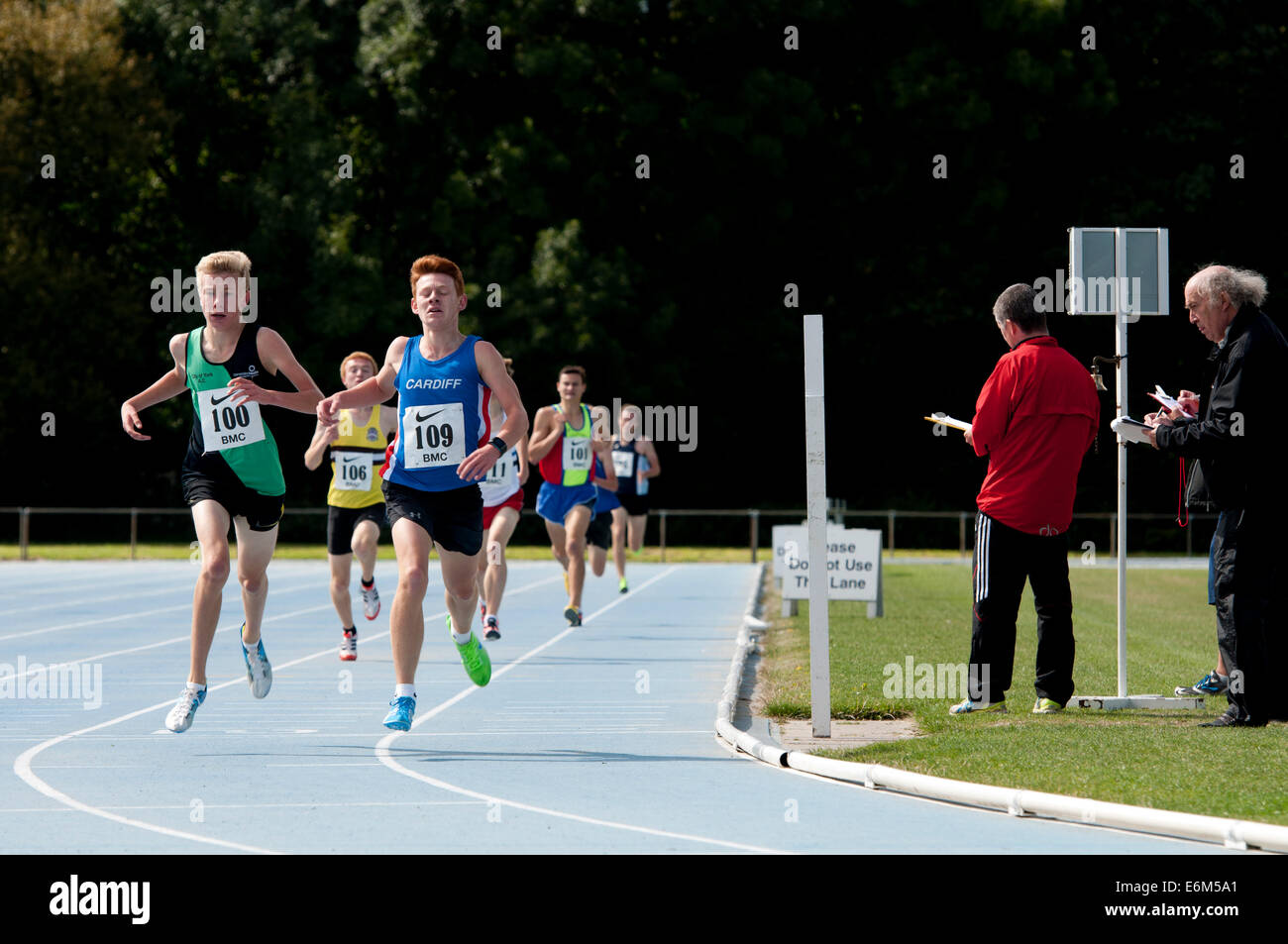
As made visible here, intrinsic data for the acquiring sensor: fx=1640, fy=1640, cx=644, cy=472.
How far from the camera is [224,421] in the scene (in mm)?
8375

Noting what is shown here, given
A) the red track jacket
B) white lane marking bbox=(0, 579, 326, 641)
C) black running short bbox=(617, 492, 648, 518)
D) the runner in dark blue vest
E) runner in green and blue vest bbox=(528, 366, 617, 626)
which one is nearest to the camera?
the runner in dark blue vest

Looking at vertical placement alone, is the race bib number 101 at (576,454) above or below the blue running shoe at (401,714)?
above

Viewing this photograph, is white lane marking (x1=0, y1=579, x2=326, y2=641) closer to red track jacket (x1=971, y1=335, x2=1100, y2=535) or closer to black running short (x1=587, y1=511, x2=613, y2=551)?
black running short (x1=587, y1=511, x2=613, y2=551)

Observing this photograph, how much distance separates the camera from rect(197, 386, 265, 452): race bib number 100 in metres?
8.34

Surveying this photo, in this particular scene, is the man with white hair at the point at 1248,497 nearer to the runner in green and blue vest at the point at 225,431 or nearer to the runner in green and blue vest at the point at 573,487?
the runner in green and blue vest at the point at 225,431

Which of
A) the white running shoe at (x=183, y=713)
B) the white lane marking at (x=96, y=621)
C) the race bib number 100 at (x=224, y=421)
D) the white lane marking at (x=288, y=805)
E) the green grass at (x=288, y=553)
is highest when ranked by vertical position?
the race bib number 100 at (x=224, y=421)

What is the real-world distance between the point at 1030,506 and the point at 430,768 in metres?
3.52

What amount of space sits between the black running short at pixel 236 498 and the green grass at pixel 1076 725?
9.76 ft

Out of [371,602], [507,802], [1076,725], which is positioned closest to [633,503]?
[371,602]

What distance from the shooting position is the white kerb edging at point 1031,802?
212 inches

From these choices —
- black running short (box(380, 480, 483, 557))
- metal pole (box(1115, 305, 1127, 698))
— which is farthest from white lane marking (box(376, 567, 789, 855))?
metal pole (box(1115, 305, 1127, 698))

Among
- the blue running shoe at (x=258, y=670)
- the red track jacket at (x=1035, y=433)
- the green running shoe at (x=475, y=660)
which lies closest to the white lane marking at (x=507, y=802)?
the green running shoe at (x=475, y=660)

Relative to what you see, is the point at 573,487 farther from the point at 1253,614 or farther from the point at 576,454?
the point at 1253,614

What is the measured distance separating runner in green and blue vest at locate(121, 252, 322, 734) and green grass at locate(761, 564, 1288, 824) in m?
3.07
